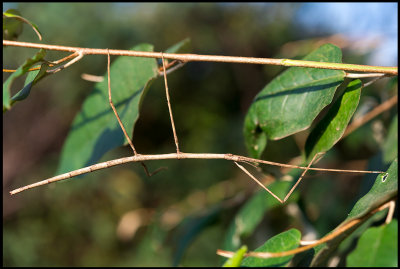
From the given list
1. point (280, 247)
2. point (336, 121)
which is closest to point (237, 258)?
point (280, 247)

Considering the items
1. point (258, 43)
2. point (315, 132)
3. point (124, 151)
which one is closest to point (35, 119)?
point (124, 151)

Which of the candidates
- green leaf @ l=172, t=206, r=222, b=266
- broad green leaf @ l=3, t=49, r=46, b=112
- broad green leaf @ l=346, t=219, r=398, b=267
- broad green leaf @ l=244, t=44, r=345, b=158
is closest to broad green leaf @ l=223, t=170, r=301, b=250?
green leaf @ l=172, t=206, r=222, b=266

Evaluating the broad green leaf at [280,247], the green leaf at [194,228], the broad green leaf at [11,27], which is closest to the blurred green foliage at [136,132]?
the green leaf at [194,228]

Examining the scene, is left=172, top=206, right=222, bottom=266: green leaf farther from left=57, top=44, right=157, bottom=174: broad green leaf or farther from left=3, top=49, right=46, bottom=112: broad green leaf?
left=3, top=49, right=46, bottom=112: broad green leaf

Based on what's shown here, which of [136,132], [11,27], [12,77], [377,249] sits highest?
[136,132]

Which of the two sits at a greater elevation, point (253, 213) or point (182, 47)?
point (182, 47)

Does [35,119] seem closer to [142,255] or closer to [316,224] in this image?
[142,255]

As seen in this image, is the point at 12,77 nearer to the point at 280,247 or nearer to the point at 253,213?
the point at 280,247
